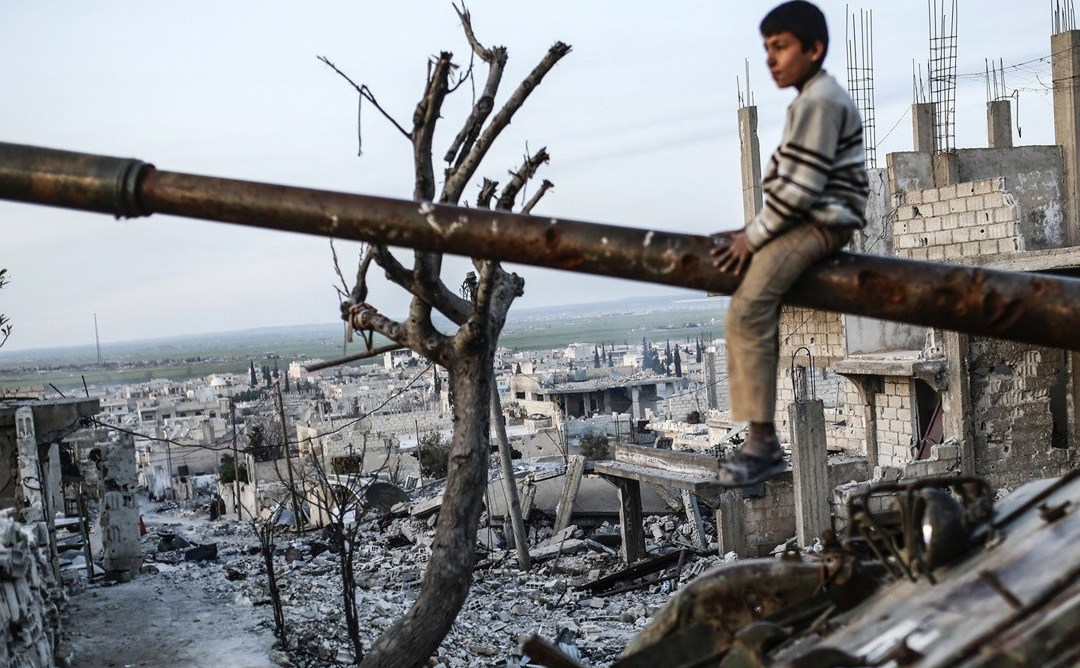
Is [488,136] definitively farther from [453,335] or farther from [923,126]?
[923,126]

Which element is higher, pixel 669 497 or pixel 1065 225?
pixel 1065 225

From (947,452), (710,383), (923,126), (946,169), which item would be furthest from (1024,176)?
(710,383)

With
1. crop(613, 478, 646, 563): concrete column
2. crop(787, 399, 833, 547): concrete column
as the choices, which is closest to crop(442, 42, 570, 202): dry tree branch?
crop(787, 399, 833, 547): concrete column

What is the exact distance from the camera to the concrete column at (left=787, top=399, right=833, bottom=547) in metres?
15.4

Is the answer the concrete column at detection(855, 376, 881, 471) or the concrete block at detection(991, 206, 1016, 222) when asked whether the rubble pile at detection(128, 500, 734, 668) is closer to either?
the concrete column at detection(855, 376, 881, 471)

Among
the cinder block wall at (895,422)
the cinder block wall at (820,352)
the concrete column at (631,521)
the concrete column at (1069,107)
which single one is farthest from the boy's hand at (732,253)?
the cinder block wall at (820,352)

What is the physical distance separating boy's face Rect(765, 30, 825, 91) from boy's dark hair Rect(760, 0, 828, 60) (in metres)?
0.01

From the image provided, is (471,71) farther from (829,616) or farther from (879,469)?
(879,469)

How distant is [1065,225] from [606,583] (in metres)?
10.7

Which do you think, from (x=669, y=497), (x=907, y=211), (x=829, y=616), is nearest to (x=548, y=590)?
(x=669, y=497)

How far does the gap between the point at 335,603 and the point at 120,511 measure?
532 centimetres

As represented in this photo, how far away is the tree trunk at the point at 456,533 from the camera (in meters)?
6.46

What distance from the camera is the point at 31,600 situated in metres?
9.98

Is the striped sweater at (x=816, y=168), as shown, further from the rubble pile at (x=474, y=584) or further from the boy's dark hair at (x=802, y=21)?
the rubble pile at (x=474, y=584)
